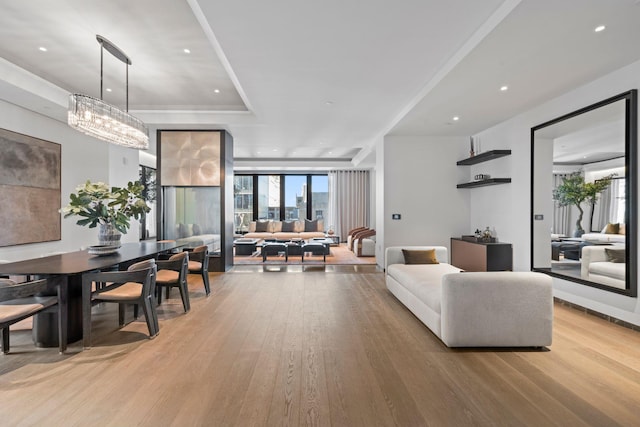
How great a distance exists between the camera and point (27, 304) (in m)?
2.54

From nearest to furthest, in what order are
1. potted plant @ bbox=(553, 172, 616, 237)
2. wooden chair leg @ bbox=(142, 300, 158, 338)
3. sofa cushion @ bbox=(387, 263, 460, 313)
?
wooden chair leg @ bbox=(142, 300, 158, 338), sofa cushion @ bbox=(387, 263, 460, 313), potted plant @ bbox=(553, 172, 616, 237)

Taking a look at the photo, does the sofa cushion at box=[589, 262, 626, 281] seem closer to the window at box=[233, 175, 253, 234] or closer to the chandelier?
the chandelier

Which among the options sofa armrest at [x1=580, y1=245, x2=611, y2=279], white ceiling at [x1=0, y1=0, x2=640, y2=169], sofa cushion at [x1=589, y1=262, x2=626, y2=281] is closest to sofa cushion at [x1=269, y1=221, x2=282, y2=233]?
white ceiling at [x1=0, y1=0, x2=640, y2=169]

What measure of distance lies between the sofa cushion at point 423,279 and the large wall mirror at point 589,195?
1.51 meters

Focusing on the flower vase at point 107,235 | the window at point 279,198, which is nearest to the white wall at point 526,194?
the flower vase at point 107,235

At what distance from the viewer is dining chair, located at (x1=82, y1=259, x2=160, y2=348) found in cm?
276

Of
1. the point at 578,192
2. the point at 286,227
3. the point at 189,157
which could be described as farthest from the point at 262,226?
Result: the point at 578,192

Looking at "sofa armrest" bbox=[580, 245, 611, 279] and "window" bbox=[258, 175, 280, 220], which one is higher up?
"window" bbox=[258, 175, 280, 220]

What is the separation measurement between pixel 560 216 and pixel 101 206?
5693 mm

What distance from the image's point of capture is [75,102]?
134 inches

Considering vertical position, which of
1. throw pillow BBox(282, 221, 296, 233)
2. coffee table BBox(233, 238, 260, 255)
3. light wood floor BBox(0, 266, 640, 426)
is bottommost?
light wood floor BBox(0, 266, 640, 426)

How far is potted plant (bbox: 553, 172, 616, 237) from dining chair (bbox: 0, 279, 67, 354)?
18.4 ft

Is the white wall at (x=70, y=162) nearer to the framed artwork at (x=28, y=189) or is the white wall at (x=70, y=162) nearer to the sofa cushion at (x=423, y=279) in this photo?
the framed artwork at (x=28, y=189)

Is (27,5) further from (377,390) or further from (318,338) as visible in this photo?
(377,390)
